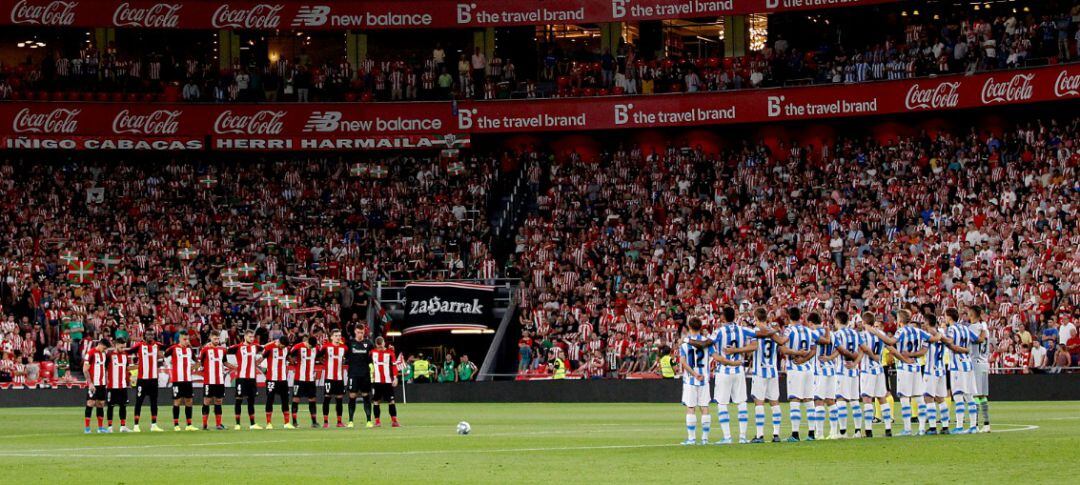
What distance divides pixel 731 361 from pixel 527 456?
10.3ft

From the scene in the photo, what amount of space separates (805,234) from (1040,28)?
10.4 meters

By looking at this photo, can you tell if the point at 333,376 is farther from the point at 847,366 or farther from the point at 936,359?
the point at 936,359

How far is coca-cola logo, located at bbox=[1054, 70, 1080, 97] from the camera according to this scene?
49.8 metres

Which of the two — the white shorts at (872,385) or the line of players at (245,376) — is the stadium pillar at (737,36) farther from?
the white shorts at (872,385)

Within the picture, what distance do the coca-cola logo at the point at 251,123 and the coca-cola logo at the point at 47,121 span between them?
16.6 feet

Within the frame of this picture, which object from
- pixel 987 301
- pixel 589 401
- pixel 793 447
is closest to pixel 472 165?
pixel 589 401

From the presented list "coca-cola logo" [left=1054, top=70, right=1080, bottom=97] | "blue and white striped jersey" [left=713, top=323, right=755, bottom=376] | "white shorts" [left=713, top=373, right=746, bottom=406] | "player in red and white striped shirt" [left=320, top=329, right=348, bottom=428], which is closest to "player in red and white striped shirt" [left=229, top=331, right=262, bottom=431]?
"player in red and white striped shirt" [left=320, top=329, right=348, bottom=428]

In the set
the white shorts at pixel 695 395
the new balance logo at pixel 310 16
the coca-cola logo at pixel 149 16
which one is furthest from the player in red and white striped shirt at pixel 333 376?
the coca-cola logo at pixel 149 16

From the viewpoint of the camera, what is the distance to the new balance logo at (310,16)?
2395 inches

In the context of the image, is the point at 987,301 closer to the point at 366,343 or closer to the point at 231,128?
the point at 366,343

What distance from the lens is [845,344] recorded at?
24.1 metres

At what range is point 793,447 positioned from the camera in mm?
21781

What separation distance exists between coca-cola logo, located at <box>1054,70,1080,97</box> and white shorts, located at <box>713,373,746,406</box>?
1215 inches

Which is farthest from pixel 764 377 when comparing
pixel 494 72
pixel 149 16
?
pixel 149 16
